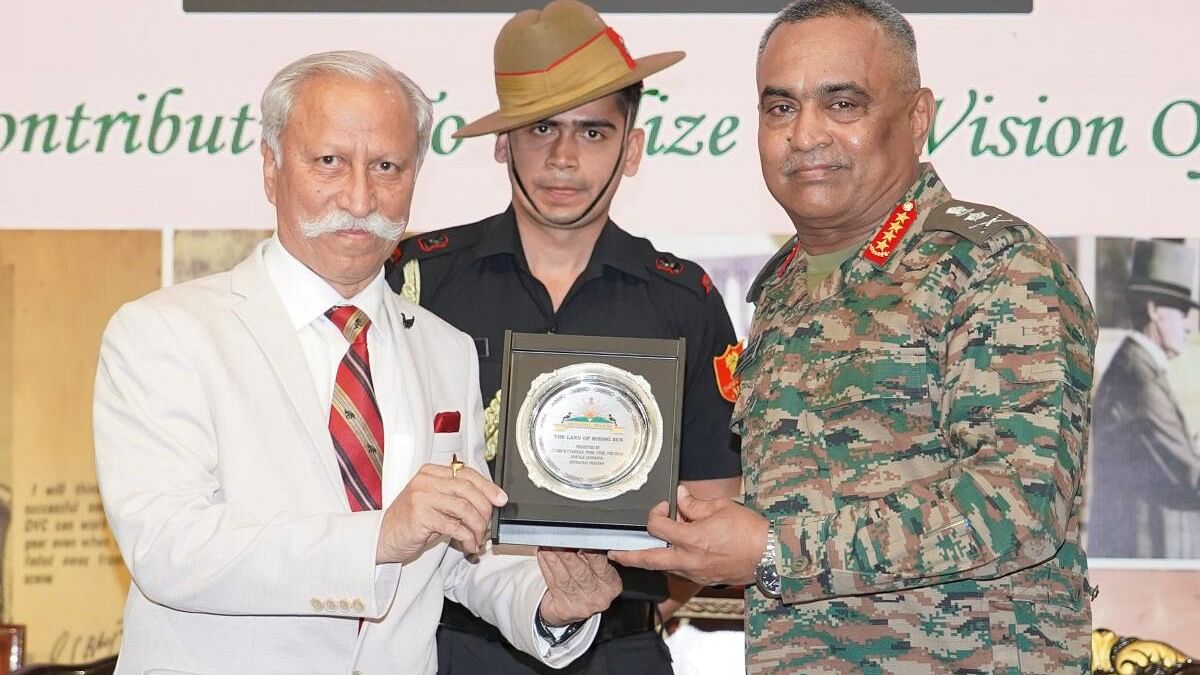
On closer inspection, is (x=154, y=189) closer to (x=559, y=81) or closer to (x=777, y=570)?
(x=559, y=81)

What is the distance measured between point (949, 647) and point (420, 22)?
2.59 meters

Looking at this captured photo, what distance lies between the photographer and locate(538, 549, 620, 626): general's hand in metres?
2.77

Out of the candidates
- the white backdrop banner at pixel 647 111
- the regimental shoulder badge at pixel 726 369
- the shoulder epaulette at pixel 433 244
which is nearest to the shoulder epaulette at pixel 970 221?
the regimental shoulder badge at pixel 726 369

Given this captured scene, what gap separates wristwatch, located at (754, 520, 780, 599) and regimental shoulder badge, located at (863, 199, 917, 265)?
0.59m

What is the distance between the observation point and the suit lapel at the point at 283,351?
2555 mm

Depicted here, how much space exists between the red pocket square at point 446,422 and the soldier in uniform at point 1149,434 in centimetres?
214

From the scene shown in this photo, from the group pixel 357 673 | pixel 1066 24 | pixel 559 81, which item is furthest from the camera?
pixel 1066 24

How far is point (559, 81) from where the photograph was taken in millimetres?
3354

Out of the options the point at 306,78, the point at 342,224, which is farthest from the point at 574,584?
the point at 306,78

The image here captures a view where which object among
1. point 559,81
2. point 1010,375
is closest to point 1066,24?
point 559,81

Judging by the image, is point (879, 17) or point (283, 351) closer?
point (283, 351)

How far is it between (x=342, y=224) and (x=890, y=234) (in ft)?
Result: 3.51

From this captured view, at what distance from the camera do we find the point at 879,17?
2.71 meters

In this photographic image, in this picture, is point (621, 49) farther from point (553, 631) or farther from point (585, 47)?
point (553, 631)
